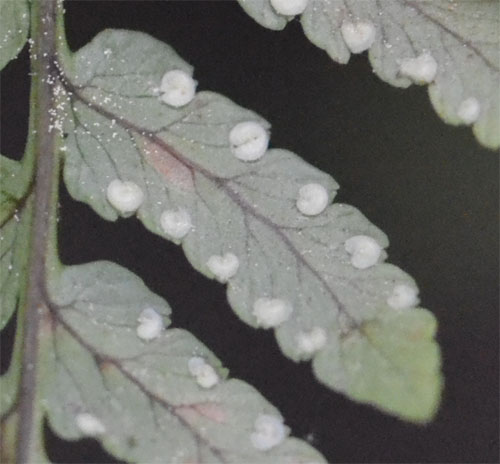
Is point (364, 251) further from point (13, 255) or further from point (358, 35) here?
point (13, 255)

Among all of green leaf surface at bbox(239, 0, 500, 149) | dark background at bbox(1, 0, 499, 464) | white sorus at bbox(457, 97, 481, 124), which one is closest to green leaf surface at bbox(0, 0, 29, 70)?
dark background at bbox(1, 0, 499, 464)

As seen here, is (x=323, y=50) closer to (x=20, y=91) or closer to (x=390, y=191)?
(x=390, y=191)

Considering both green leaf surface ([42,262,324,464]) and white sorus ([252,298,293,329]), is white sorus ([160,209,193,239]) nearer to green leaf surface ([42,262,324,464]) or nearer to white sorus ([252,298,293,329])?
green leaf surface ([42,262,324,464])

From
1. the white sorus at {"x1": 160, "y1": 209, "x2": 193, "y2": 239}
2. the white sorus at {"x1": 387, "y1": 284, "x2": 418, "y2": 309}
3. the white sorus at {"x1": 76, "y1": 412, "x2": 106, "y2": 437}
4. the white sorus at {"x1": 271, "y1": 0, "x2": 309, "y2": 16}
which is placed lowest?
the white sorus at {"x1": 76, "y1": 412, "x2": 106, "y2": 437}

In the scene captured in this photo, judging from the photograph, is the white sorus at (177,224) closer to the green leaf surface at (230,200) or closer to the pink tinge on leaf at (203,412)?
the green leaf surface at (230,200)

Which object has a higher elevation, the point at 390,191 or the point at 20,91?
the point at 390,191

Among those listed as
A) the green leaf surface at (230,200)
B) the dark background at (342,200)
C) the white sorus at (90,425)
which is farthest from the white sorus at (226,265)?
the white sorus at (90,425)

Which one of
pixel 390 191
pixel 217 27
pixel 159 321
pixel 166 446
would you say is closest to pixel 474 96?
pixel 390 191
